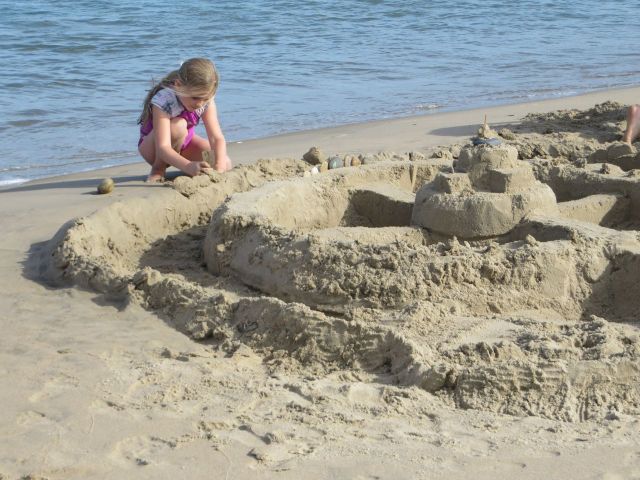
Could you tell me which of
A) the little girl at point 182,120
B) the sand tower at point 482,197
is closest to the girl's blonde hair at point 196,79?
the little girl at point 182,120

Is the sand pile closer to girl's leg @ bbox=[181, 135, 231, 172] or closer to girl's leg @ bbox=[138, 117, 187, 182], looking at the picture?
girl's leg @ bbox=[138, 117, 187, 182]

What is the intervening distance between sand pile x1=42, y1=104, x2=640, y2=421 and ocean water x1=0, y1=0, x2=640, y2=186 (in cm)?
281

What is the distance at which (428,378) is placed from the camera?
3.06 meters

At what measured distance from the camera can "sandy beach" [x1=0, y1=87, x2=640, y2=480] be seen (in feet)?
8.75

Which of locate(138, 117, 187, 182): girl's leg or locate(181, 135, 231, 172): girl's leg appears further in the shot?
locate(181, 135, 231, 172): girl's leg

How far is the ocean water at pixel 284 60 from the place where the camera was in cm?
849

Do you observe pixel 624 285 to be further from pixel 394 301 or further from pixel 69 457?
pixel 69 457

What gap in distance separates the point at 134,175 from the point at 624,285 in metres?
3.64

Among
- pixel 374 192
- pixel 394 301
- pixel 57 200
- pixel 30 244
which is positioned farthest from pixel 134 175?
pixel 394 301

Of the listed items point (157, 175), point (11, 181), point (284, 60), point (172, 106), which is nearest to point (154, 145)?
point (157, 175)

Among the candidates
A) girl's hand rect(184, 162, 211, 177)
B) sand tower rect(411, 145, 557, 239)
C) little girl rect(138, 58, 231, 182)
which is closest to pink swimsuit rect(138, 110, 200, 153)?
little girl rect(138, 58, 231, 182)

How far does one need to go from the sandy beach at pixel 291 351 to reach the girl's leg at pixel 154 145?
59cm

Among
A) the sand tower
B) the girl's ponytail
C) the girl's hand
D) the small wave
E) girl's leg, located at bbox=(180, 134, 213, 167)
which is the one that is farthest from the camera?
the small wave

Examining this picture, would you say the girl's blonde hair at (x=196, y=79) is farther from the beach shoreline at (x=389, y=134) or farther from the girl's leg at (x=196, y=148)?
the beach shoreline at (x=389, y=134)
